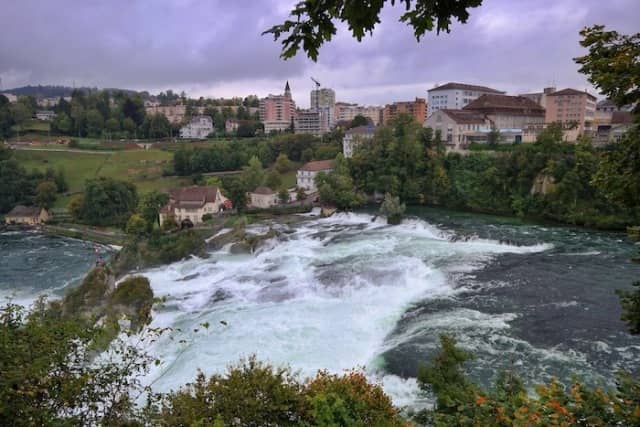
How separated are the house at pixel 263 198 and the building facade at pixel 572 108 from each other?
3633cm

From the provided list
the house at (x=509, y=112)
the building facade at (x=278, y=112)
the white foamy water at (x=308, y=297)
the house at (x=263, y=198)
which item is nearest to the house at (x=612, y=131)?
the house at (x=509, y=112)

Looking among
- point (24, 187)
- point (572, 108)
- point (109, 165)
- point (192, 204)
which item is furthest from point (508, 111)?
point (24, 187)

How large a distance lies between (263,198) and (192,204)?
7832 mm

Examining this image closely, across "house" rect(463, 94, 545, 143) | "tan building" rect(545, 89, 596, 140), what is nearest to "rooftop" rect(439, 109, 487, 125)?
"house" rect(463, 94, 545, 143)

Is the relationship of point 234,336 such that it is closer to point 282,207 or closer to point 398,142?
point 282,207

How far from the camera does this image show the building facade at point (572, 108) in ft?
181

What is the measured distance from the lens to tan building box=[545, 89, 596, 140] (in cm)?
5525

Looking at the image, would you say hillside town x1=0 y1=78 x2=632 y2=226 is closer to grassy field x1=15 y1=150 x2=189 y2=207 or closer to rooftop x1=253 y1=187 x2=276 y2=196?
rooftop x1=253 y1=187 x2=276 y2=196

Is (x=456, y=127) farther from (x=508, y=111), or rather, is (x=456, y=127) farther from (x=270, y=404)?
(x=270, y=404)

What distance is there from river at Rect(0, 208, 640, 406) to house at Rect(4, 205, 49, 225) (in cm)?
1732

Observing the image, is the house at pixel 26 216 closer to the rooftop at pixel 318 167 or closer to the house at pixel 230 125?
the rooftop at pixel 318 167

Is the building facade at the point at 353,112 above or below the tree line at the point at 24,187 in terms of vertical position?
above

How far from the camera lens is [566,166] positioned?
39688mm

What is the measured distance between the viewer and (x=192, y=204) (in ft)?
141
